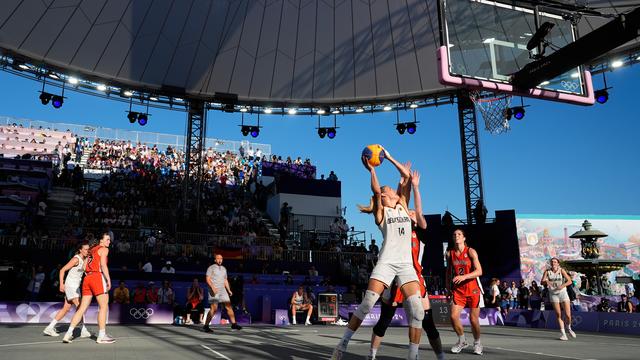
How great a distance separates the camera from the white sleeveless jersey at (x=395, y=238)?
18.8ft

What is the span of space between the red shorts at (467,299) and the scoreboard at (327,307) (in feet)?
34.5

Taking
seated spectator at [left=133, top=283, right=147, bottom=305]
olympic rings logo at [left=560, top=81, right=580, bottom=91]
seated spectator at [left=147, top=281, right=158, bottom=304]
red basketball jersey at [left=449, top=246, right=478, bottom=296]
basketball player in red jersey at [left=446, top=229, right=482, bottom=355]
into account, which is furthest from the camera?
seated spectator at [left=147, top=281, right=158, bottom=304]

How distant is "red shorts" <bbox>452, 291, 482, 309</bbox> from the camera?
8.38 meters

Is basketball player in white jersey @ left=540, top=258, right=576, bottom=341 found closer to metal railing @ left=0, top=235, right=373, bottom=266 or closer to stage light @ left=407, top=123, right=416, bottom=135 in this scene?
metal railing @ left=0, top=235, right=373, bottom=266

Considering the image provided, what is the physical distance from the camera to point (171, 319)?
17.2 meters

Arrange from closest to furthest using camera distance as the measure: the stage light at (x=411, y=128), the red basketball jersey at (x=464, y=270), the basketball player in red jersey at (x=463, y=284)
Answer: the basketball player in red jersey at (x=463, y=284) < the red basketball jersey at (x=464, y=270) < the stage light at (x=411, y=128)

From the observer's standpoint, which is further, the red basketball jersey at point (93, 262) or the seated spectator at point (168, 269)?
the seated spectator at point (168, 269)

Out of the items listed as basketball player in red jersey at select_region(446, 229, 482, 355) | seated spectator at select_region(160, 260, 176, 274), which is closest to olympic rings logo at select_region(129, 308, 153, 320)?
seated spectator at select_region(160, 260, 176, 274)

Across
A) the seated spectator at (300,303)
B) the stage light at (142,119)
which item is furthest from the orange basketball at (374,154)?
the stage light at (142,119)

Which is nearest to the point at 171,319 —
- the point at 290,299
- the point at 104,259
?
the point at 290,299

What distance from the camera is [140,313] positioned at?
16891 millimetres

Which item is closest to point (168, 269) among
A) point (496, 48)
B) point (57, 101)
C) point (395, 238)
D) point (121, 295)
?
point (121, 295)

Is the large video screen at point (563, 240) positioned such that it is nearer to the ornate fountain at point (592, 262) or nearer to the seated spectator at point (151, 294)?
the ornate fountain at point (592, 262)

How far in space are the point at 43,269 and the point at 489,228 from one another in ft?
73.5
